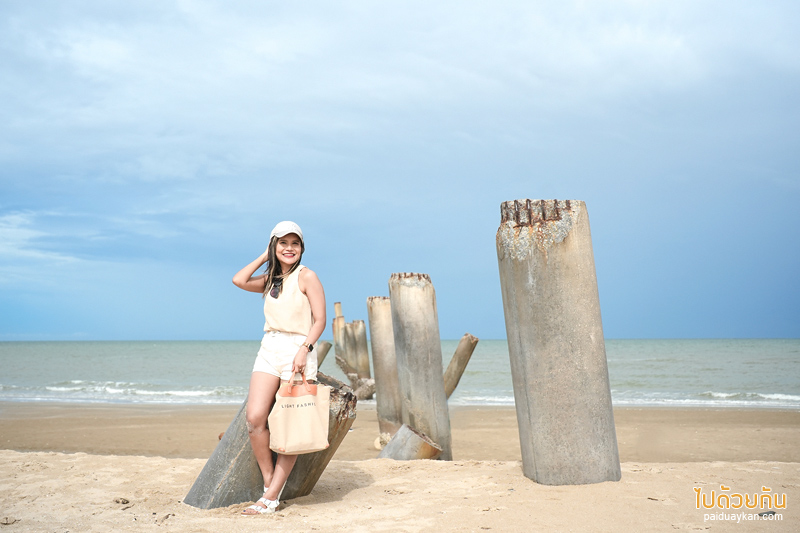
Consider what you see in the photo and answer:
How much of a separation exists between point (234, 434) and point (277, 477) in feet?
1.42

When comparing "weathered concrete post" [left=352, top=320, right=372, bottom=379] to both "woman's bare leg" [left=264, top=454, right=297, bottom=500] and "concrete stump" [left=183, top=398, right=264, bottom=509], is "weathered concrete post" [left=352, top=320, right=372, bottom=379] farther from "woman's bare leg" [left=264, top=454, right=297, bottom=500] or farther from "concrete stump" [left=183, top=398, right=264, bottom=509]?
"woman's bare leg" [left=264, top=454, right=297, bottom=500]

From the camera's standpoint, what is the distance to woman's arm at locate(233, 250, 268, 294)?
404 cm

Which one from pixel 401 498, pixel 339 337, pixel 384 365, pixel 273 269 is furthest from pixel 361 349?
pixel 273 269

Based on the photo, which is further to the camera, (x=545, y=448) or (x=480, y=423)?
(x=480, y=423)

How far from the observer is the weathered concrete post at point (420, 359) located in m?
7.02

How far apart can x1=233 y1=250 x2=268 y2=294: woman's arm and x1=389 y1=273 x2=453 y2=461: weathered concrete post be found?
3214 mm

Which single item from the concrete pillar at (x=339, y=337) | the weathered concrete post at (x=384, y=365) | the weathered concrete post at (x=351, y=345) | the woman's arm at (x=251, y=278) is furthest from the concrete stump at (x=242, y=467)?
the concrete pillar at (x=339, y=337)

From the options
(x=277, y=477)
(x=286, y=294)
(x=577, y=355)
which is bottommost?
(x=277, y=477)

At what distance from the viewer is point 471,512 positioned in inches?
140

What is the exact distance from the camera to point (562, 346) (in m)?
3.85

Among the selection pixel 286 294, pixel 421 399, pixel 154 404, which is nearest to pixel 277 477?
pixel 286 294

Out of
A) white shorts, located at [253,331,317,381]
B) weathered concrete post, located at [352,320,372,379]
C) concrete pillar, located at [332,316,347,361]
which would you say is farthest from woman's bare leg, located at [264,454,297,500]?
concrete pillar, located at [332,316,347,361]

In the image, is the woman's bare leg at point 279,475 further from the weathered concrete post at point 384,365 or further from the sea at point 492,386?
the sea at point 492,386

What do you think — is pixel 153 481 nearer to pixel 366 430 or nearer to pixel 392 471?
pixel 392 471
